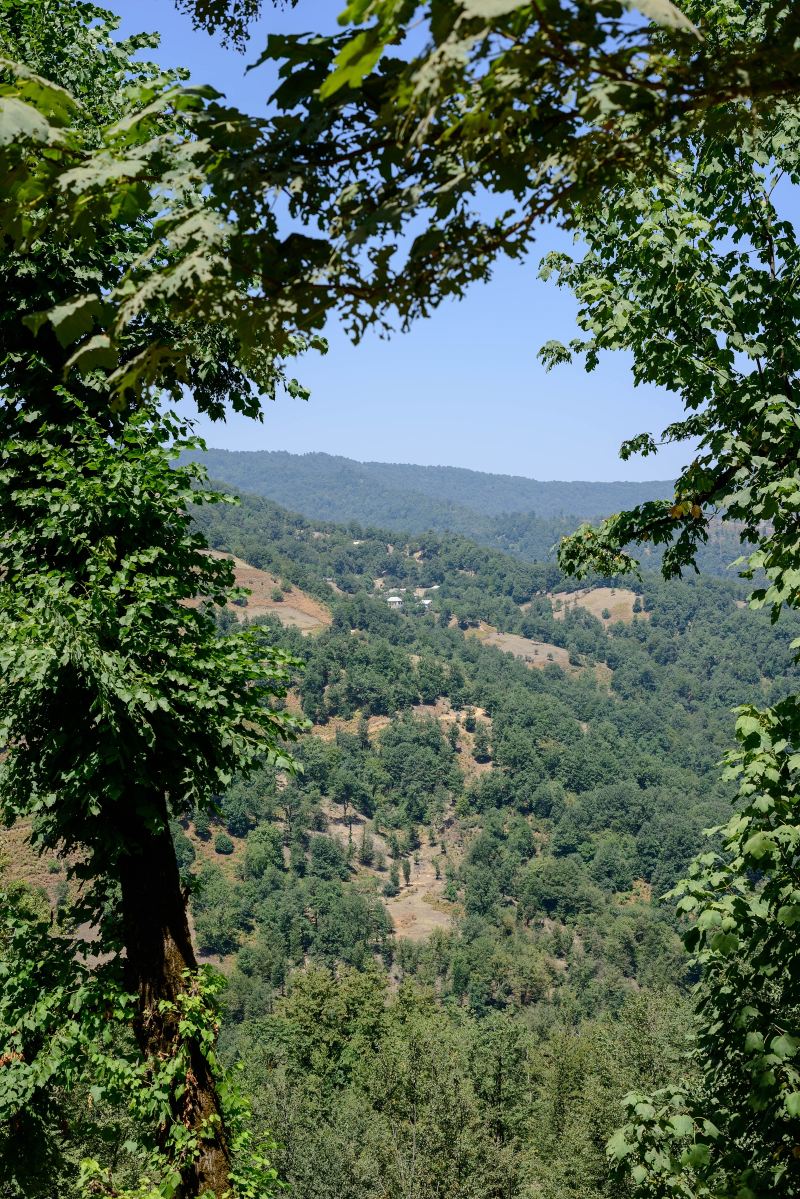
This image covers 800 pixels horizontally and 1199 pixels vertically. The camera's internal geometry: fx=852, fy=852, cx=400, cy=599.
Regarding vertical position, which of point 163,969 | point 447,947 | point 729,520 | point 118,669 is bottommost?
point 447,947

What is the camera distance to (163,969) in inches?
260

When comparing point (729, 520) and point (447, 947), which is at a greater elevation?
point (729, 520)

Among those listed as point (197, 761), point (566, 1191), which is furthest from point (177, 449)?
point (566, 1191)

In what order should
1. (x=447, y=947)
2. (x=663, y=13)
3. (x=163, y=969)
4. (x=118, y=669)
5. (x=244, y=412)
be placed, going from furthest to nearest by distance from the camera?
(x=447, y=947), (x=244, y=412), (x=163, y=969), (x=118, y=669), (x=663, y=13)

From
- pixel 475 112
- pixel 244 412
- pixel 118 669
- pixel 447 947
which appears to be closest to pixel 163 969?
pixel 118 669

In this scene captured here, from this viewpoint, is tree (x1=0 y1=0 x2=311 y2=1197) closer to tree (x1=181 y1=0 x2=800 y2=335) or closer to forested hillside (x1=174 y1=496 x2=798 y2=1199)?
forested hillside (x1=174 y1=496 x2=798 y2=1199)

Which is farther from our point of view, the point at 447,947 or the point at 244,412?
the point at 447,947

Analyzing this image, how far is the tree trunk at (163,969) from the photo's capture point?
21.0ft

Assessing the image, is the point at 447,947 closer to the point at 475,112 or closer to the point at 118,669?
the point at 118,669

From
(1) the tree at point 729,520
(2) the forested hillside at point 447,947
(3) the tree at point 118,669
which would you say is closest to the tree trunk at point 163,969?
(3) the tree at point 118,669

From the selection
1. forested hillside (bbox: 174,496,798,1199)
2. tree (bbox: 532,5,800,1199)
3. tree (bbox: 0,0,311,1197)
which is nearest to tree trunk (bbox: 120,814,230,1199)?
tree (bbox: 0,0,311,1197)

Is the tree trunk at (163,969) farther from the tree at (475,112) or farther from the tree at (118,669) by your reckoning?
the tree at (475,112)

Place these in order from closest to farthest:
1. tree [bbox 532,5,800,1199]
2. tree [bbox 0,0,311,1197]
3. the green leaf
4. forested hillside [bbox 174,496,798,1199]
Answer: the green leaf
tree [bbox 532,5,800,1199]
tree [bbox 0,0,311,1197]
forested hillside [bbox 174,496,798,1199]

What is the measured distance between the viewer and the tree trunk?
6387mm
